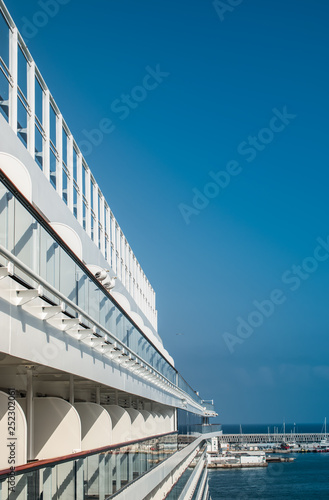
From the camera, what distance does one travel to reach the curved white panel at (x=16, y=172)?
10.3 metres

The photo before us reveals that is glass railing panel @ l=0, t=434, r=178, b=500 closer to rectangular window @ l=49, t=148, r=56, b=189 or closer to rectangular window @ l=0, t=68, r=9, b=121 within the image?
rectangular window @ l=0, t=68, r=9, b=121

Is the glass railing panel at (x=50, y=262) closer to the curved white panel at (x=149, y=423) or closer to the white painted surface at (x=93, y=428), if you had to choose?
the white painted surface at (x=93, y=428)

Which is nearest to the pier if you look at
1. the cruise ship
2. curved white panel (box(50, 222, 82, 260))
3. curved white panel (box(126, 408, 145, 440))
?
curved white panel (box(126, 408, 145, 440))

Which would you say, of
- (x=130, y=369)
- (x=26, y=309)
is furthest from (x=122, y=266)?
(x=26, y=309)

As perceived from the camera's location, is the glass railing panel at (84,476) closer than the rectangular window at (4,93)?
Yes

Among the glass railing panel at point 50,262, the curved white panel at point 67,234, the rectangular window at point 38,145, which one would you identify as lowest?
the glass railing panel at point 50,262

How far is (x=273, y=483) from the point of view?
94.8 m

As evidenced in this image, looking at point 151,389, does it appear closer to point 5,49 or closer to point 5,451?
point 5,49

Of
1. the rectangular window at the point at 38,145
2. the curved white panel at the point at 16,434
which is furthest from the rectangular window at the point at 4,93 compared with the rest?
the curved white panel at the point at 16,434

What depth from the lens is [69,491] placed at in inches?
333

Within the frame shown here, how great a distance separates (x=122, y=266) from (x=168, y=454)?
12.0m

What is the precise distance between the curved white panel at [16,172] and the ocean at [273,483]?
2886 inches

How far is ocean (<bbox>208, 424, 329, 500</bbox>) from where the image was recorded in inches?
3209

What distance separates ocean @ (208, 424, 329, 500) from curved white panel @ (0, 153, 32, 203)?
7330cm
